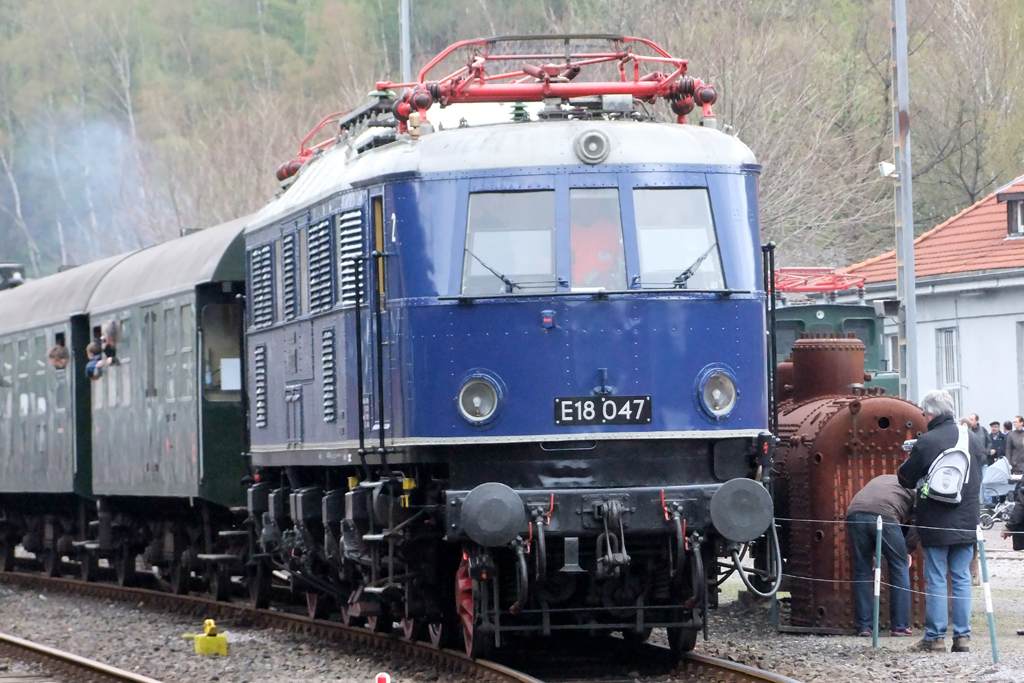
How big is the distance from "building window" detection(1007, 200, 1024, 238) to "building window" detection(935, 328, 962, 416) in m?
2.17

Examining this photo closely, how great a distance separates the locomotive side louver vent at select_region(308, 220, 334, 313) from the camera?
13078 millimetres

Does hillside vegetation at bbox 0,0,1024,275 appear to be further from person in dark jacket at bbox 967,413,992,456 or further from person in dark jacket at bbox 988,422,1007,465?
person in dark jacket at bbox 967,413,992,456

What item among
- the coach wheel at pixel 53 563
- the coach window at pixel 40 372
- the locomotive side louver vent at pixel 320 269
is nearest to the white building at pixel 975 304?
the coach wheel at pixel 53 563

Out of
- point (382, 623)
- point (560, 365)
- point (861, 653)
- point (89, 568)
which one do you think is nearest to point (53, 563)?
point (89, 568)

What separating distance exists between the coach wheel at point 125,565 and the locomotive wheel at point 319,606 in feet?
18.8

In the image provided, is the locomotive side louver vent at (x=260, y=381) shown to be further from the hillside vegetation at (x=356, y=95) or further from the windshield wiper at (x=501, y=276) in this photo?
the hillside vegetation at (x=356, y=95)

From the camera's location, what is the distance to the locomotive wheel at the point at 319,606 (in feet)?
52.3

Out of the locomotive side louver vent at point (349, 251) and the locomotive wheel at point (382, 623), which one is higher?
the locomotive side louver vent at point (349, 251)

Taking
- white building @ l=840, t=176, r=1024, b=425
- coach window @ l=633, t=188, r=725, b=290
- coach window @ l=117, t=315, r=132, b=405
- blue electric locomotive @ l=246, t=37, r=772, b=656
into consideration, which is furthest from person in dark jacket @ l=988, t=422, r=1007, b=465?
coach window @ l=633, t=188, r=725, b=290

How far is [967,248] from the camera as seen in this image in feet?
120

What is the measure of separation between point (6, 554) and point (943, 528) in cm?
1707

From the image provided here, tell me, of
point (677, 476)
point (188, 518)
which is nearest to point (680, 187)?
point (677, 476)

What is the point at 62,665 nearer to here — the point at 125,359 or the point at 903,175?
the point at 125,359

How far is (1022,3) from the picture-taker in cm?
4997
